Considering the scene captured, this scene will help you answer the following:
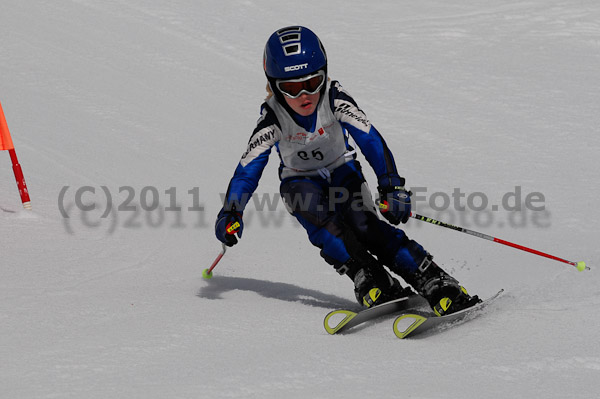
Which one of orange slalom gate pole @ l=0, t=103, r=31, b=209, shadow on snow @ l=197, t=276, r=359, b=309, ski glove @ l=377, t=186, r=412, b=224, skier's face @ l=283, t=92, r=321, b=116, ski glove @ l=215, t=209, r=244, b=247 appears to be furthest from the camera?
orange slalom gate pole @ l=0, t=103, r=31, b=209

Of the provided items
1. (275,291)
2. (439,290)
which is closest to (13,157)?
(275,291)

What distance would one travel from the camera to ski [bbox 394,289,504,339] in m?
4.04

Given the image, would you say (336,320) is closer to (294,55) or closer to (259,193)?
(294,55)

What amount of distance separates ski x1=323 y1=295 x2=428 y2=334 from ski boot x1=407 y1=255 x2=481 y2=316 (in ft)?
0.55

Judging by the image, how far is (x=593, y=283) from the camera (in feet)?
16.6

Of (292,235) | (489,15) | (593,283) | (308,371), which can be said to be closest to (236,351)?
(308,371)

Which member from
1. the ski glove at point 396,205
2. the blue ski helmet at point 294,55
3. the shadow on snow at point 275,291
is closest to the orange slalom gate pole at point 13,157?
the shadow on snow at point 275,291

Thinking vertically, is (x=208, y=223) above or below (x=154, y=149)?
below

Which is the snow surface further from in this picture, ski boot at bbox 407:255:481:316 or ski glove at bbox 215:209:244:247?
ski glove at bbox 215:209:244:247

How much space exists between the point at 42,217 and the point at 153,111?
150 inches

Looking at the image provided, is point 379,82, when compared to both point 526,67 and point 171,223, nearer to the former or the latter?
point 526,67

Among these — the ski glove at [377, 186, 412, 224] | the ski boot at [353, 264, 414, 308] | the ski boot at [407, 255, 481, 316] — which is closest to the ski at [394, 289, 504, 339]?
the ski boot at [407, 255, 481, 316]

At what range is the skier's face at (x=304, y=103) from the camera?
4699 mm

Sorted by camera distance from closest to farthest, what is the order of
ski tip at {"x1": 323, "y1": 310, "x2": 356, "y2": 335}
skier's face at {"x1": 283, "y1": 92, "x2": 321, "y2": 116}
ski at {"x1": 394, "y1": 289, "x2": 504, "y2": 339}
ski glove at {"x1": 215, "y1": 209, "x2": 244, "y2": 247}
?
ski at {"x1": 394, "y1": 289, "x2": 504, "y2": 339} → ski tip at {"x1": 323, "y1": 310, "x2": 356, "y2": 335} → ski glove at {"x1": 215, "y1": 209, "x2": 244, "y2": 247} → skier's face at {"x1": 283, "y1": 92, "x2": 321, "y2": 116}
